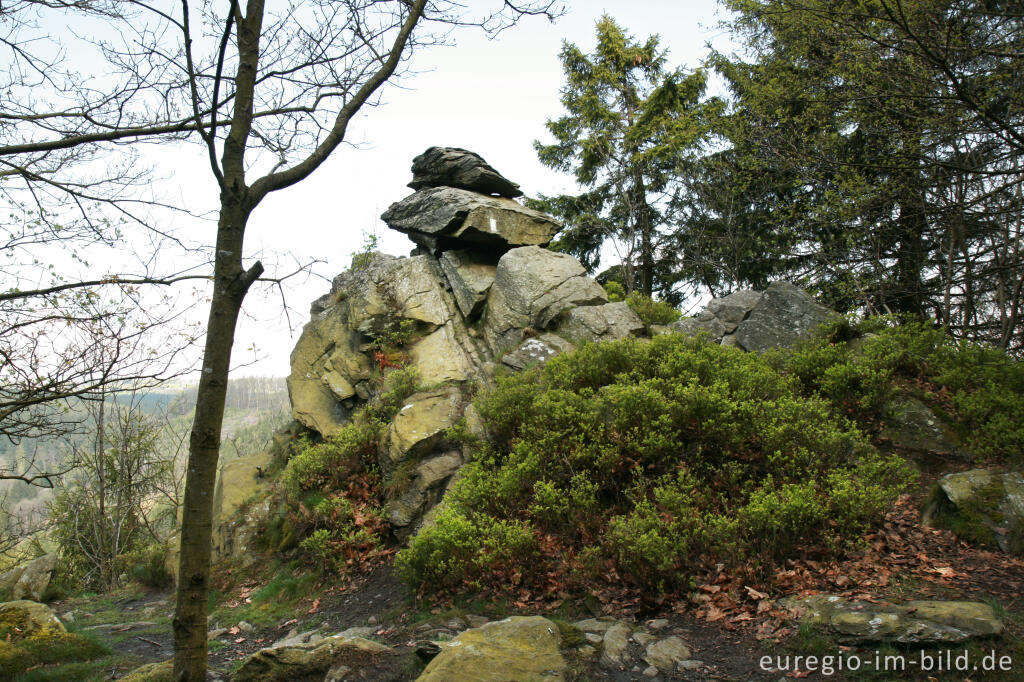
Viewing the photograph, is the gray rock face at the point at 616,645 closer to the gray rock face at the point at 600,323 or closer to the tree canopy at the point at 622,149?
the gray rock face at the point at 600,323

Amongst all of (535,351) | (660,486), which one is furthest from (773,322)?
(660,486)

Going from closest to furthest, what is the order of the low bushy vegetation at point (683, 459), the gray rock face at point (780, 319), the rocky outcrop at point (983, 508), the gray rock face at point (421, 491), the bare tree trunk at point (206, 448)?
the bare tree trunk at point (206, 448) < the rocky outcrop at point (983, 508) < the low bushy vegetation at point (683, 459) < the gray rock face at point (421, 491) < the gray rock face at point (780, 319)

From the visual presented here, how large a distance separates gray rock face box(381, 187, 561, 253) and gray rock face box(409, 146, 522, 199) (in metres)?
0.41

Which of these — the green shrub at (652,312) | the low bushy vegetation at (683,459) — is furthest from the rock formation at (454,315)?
the low bushy vegetation at (683,459)

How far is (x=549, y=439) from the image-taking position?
6465 mm

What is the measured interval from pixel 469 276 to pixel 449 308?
2.76ft

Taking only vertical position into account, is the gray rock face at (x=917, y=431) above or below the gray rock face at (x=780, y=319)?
below

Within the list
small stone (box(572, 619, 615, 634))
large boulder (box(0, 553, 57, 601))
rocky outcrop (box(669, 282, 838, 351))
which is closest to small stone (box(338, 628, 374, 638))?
small stone (box(572, 619, 615, 634))

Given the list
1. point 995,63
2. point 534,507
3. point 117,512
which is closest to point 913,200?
point 995,63

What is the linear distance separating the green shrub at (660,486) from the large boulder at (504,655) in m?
1.18

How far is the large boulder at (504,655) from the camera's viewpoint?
3643mm

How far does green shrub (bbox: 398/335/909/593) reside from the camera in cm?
490

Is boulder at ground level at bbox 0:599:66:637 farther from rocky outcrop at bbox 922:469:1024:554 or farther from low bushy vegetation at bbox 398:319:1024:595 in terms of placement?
rocky outcrop at bbox 922:469:1024:554

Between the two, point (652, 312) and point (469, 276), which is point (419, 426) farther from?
point (652, 312)
